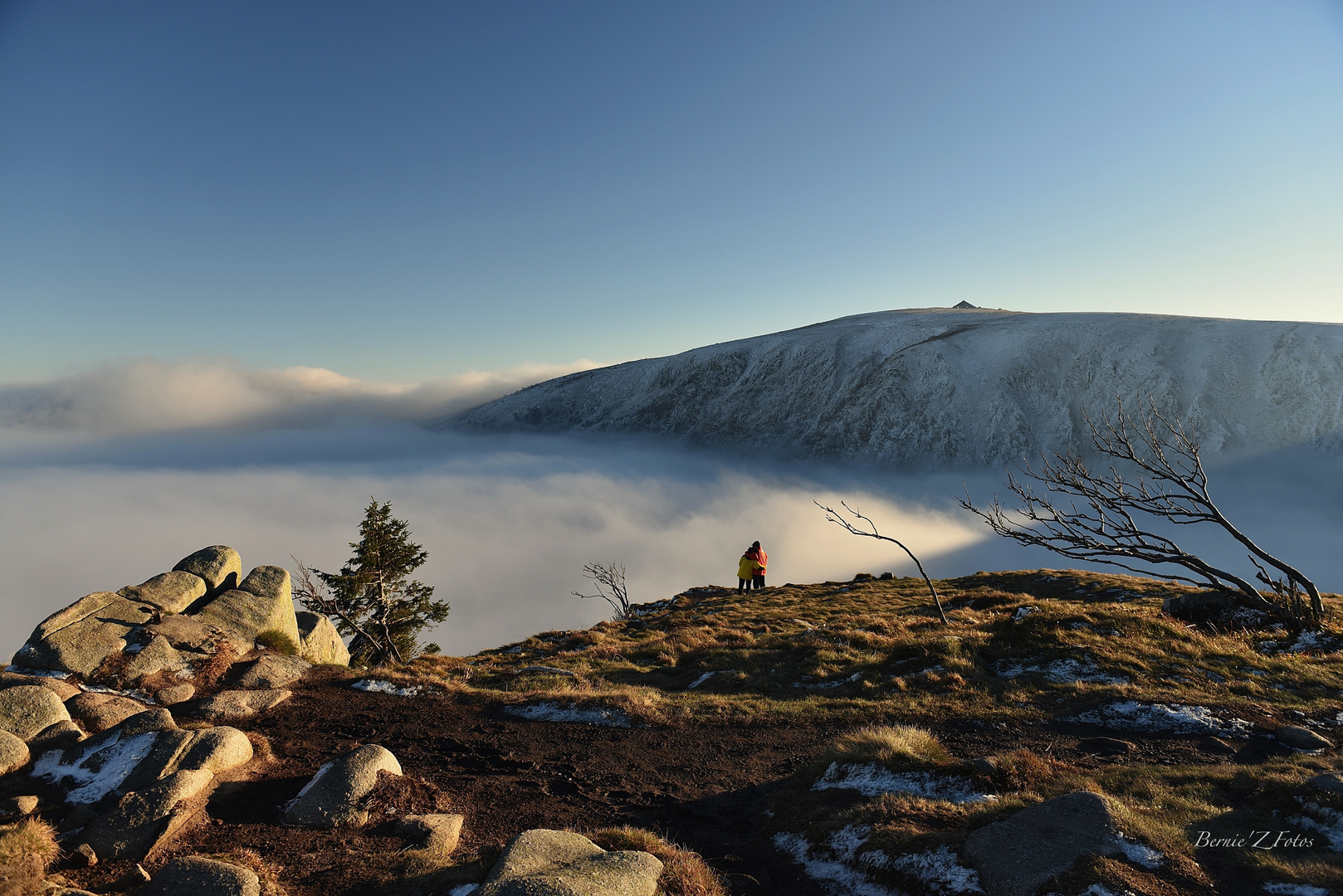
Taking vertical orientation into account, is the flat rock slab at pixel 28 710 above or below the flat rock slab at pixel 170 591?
below

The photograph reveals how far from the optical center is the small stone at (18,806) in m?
8.72

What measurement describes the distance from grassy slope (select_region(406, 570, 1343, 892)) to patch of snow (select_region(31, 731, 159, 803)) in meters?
7.48

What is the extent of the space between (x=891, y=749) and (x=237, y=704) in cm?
1526

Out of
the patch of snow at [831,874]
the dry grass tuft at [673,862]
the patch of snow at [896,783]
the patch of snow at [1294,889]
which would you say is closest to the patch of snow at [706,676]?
the patch of snow at [896,783]

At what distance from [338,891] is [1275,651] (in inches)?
1034

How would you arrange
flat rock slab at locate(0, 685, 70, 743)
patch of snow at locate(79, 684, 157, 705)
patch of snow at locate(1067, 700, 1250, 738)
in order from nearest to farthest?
1. flat rock slab at locate(0, 685, 70, 743)
2. patch of snow at locate(1067, 700, 1250, 738)
3. patch of snow at locate(79, 684, 157, 705)

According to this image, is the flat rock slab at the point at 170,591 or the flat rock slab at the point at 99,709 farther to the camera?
the flat rock slab at the point at 170,591

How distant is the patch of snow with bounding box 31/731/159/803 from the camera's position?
9.47m

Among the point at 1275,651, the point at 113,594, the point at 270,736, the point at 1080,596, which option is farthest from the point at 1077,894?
the point at 1080,596

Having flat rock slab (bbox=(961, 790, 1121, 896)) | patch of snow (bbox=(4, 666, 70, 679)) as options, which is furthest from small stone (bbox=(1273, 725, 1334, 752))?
patch of snow (bbox=(4, 666, 70, 679))

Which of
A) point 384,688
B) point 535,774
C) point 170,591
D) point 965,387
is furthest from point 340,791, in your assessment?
point 965,387

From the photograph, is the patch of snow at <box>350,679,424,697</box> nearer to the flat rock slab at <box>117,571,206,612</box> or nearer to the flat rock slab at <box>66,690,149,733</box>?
the flat rock slab at <box>66,690,149,733</box>

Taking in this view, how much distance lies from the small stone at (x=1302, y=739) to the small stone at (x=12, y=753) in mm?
24541
